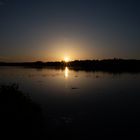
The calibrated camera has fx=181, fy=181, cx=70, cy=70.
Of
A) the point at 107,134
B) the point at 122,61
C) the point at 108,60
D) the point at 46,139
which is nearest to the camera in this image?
the point at 46,139

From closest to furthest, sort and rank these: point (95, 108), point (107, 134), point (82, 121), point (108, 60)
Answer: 1. point (107, 134)
2. point (82, 121)
3. point (95, 108)
4. point (108, 60)

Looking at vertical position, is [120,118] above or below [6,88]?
below

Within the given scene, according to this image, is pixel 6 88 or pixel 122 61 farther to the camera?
pixel 122 61

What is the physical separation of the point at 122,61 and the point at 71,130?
465 ft

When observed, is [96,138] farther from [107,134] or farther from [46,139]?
[46,139]

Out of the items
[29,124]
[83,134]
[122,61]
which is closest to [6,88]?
[29,124]

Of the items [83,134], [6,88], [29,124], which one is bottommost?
[83,134]

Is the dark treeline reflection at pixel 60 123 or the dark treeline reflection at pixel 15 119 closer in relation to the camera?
the dark treeline reflection at pixel 15 119

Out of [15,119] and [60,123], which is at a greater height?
[15,119]

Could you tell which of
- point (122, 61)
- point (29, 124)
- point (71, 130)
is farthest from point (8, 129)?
point (122, 61)

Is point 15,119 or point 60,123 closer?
point 15,119

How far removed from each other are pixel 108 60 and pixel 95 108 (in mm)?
146517

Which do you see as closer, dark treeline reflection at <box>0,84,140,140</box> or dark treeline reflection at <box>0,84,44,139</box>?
dark treeline reflection at <box>0,84,44,139</box>

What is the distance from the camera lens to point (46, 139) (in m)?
11.1
